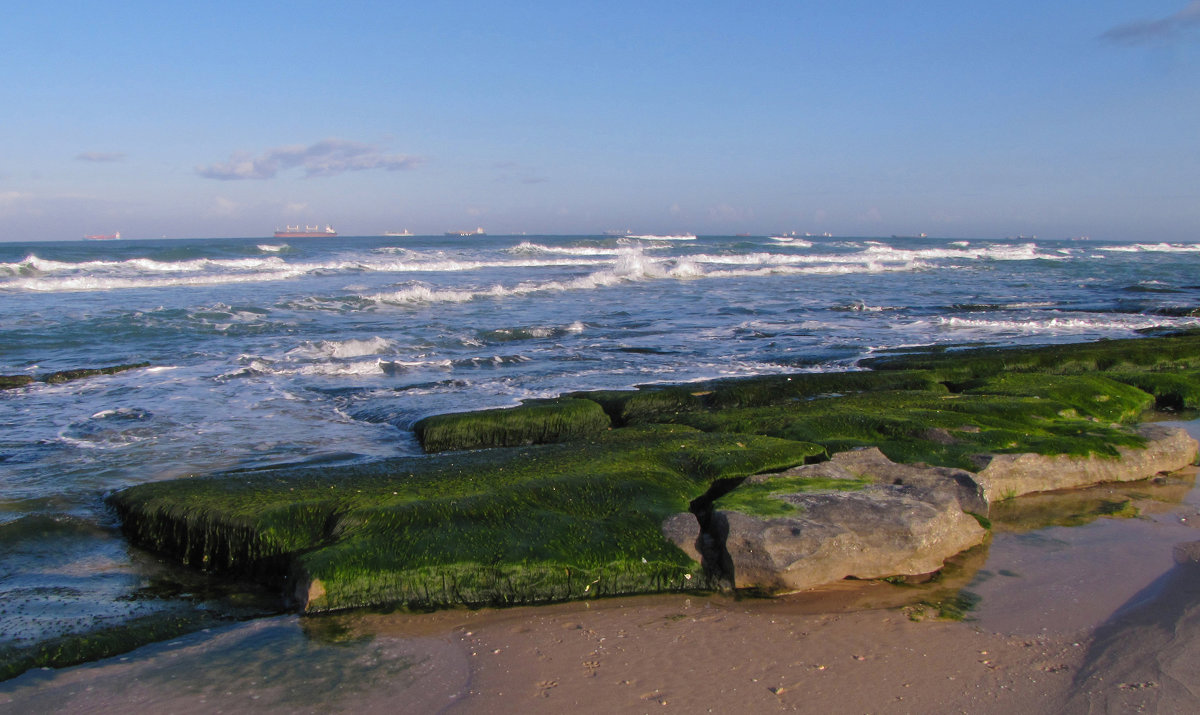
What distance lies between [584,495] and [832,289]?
1073 inches

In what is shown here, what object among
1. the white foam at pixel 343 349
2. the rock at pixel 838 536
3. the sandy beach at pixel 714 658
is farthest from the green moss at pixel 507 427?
the white foam at pixel 343 349

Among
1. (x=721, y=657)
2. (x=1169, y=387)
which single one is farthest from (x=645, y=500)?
(x=1169, y=387)

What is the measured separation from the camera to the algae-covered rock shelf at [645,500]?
5027 millimetres

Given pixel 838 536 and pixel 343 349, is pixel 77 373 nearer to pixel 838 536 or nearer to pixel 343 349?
pixel 343 349

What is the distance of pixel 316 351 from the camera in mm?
15047

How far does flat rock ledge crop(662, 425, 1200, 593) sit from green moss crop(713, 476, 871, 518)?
0.24 ft

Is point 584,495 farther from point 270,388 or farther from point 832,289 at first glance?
point 832,289

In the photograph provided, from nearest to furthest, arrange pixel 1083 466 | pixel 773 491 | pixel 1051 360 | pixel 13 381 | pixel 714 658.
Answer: pixel 714 658 < pixel 773 491 < pixel 1083 466 < pixel 13 381 < pixel 1051 360

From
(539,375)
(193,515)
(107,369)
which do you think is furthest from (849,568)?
(107,369)

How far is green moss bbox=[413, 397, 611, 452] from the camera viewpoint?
864 cm

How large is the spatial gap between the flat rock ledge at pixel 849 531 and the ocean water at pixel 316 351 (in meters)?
3.29

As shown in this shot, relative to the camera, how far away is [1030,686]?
12.6 ft

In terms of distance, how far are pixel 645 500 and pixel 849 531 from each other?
4.73 ft

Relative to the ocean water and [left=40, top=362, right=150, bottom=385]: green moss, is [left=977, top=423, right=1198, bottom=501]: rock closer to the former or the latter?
the ocean water
